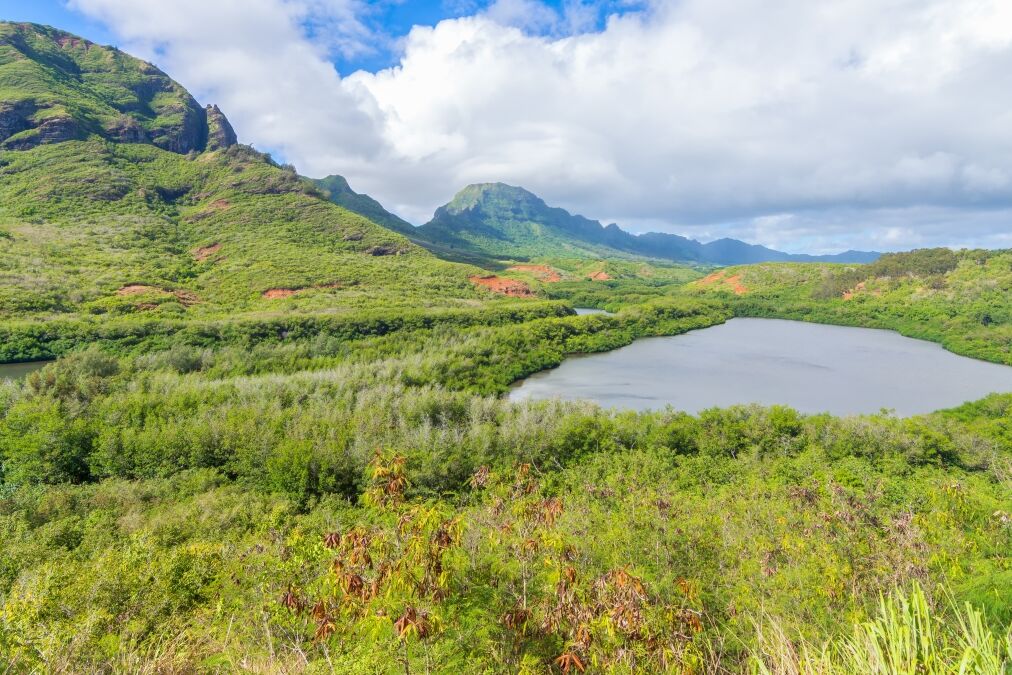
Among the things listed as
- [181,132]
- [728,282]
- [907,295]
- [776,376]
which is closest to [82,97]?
[181,132]

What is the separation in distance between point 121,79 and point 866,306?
172 metres

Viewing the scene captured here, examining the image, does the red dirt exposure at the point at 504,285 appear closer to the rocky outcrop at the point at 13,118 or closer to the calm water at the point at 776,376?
the calm water at the point at 776,376

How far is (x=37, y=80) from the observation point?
305 feet

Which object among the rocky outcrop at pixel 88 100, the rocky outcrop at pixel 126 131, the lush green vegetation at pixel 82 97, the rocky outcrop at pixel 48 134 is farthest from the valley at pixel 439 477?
the rocky outcrop at pixel 126 131

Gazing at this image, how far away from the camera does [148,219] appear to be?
251 feet

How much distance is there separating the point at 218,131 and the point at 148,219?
5260 centimetres

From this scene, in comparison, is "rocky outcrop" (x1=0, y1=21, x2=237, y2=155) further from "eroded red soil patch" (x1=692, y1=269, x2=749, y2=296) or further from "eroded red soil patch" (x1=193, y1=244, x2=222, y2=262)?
"eroded red soil patch" (x1=692, y1=269, x2=749, y2=296)

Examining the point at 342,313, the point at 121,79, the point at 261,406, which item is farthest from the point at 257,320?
the point at 121,79

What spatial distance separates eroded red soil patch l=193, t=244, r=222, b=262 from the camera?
70.9 meters

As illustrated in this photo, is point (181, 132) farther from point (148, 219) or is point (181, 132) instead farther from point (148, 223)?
point (148, 223)

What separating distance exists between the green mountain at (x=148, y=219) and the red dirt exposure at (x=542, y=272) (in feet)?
157

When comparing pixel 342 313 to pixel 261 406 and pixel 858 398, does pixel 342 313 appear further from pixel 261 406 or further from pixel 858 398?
pixel 858 398

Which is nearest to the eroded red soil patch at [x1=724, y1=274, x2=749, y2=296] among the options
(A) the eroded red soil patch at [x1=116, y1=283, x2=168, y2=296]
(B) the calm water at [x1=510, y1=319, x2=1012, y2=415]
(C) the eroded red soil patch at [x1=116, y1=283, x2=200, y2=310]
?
(B) the calm water at [x1=510, y1=319, x2=1012, y2=415]

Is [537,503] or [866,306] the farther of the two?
[866,306]
